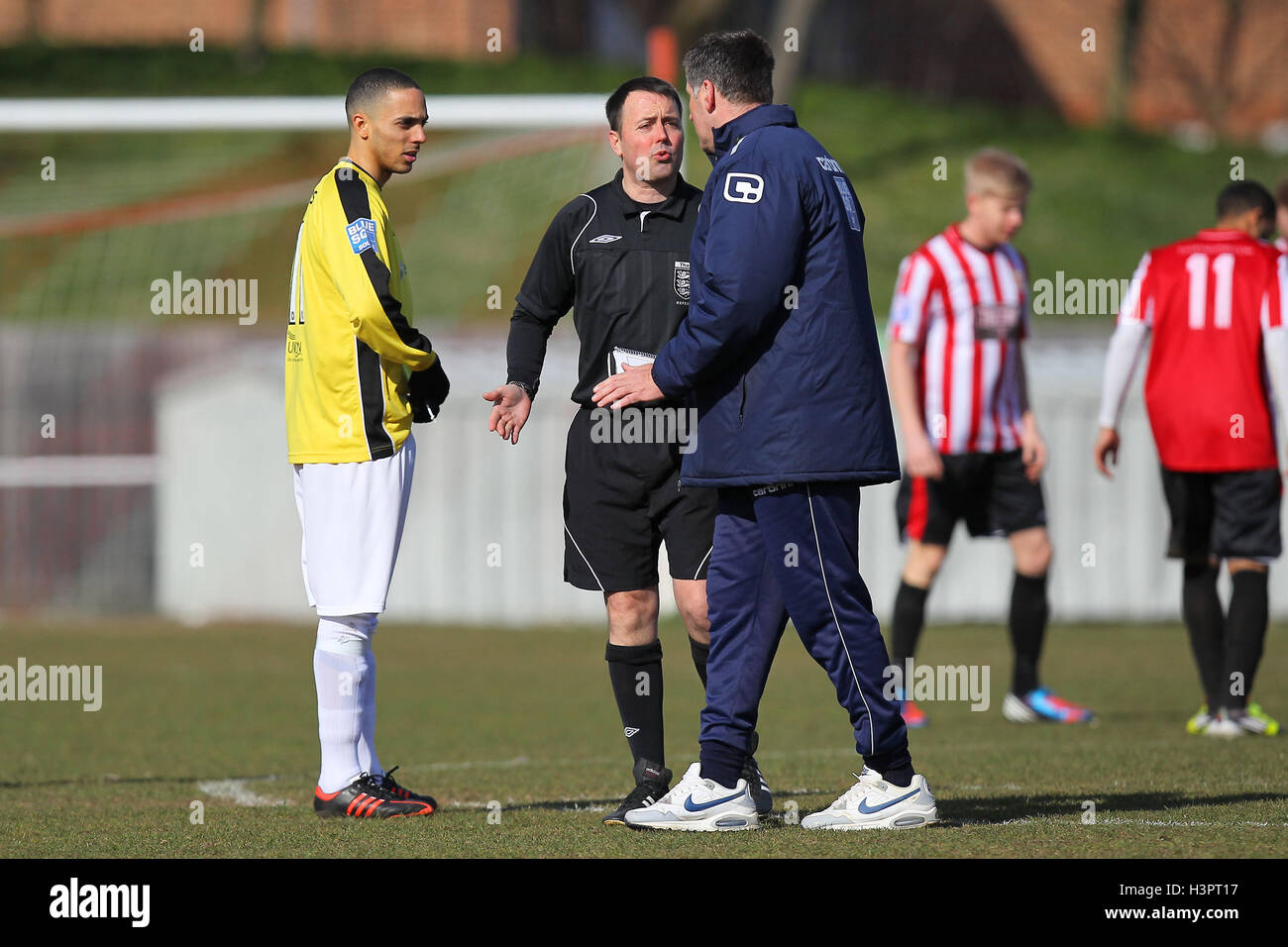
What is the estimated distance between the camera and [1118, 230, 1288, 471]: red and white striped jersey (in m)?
7.54

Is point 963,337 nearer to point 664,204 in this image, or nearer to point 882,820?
point 664,204

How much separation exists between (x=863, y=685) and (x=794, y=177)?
53.9 inches

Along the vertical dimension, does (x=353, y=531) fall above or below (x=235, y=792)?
above

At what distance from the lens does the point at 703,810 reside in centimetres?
483

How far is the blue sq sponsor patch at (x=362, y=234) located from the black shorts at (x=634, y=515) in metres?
0.84

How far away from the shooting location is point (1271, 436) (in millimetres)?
7602

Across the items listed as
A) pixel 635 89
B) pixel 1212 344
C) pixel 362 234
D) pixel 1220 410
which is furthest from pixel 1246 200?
pixel 362 234

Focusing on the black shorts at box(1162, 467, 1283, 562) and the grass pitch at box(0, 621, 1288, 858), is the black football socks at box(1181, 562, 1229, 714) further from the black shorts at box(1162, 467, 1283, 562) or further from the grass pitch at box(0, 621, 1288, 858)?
the grass pitch at box(0, 621, 1288, 858)

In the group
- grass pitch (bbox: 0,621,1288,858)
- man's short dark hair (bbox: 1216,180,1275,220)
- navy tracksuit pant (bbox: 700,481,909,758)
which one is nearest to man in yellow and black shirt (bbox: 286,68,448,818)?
grass pitch (bbox: 0,621,1288,858)

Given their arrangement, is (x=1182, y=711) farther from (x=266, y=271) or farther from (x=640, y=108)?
(x=266, y=271)

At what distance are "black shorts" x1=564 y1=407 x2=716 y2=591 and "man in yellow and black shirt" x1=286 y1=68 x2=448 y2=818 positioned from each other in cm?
57

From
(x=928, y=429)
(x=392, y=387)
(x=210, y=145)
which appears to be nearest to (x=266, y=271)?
(x=210, y=145)

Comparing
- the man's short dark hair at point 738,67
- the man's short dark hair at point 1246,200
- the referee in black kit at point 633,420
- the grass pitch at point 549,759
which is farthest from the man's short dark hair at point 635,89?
the man's short dark hair at point 1246,200

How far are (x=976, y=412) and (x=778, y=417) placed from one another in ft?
11.7
